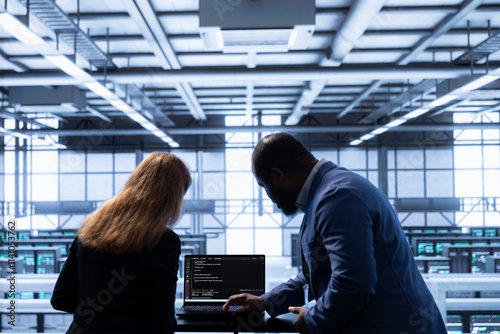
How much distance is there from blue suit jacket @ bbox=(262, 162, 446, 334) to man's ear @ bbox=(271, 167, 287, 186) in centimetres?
10

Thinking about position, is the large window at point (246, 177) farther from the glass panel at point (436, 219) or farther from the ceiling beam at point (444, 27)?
the ceiling beam at point (444, 27)

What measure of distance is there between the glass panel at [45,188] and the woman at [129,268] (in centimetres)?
1571

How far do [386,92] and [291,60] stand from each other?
156 inches

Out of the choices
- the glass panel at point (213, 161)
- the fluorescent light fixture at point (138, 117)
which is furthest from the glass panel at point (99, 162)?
the fluorescent light fixture at point (138, 117)

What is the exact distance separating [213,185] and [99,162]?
387cm

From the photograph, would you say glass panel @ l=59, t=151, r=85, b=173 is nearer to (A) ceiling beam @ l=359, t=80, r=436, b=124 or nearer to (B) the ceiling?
(B) the ceiling

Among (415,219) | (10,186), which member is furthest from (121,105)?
(415,219)

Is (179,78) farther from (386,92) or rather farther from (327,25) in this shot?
(386,92)

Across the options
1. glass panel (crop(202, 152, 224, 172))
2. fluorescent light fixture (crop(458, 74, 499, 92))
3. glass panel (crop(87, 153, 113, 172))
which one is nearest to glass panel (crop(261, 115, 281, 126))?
glass panel (crop(202, 152, 224, 172))

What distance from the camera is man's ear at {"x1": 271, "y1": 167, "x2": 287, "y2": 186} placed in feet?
4.98

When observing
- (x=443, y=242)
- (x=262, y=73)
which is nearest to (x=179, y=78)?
(x=262, y=73)

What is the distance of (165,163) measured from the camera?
5.82 feet

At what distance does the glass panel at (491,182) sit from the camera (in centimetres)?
1587

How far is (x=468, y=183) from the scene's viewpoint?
1596 cm
